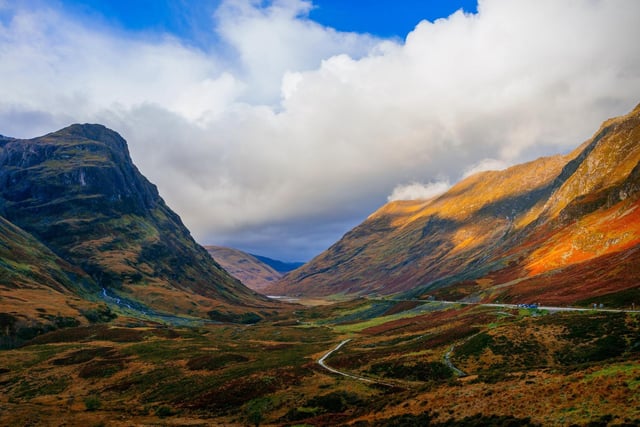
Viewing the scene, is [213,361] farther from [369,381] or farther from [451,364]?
[451,364]

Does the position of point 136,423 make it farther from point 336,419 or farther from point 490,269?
point 490,269

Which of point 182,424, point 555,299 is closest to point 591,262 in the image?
point 555,299

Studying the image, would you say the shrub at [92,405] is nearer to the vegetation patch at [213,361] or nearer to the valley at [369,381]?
the valley at [369,381]

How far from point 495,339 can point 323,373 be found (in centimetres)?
2829

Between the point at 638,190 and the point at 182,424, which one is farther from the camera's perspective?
the point at 638,190

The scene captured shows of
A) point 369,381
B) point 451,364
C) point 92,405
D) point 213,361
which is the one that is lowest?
point 451,364

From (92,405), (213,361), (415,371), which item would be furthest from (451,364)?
(92,405)

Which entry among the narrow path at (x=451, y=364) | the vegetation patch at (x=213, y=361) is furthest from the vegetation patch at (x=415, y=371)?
the vegetation patch at (x=213, y=361)

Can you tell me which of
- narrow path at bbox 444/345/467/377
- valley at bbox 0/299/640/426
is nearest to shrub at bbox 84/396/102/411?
valley at bbox 0/299/640/426

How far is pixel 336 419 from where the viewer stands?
40000mm

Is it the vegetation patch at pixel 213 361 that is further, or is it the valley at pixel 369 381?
the vegetation patch at pixel 213 361

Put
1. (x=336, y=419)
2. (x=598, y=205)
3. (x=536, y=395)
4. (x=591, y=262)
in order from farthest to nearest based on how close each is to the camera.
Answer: (x=598, y=205), (x=591, y=262), (x=336, y=419), (x=536, y=395)

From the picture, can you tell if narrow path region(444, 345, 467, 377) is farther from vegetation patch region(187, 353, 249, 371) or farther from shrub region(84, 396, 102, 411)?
shrub region(84, 396, 102, 411)

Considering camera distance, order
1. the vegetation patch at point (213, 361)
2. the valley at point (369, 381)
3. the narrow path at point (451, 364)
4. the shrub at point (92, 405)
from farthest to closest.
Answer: the vegetation patch at point (213, 361)
the narrow path at point (451, 364)
the shrub at point (92, 405)
the valley at point (369, 381)
